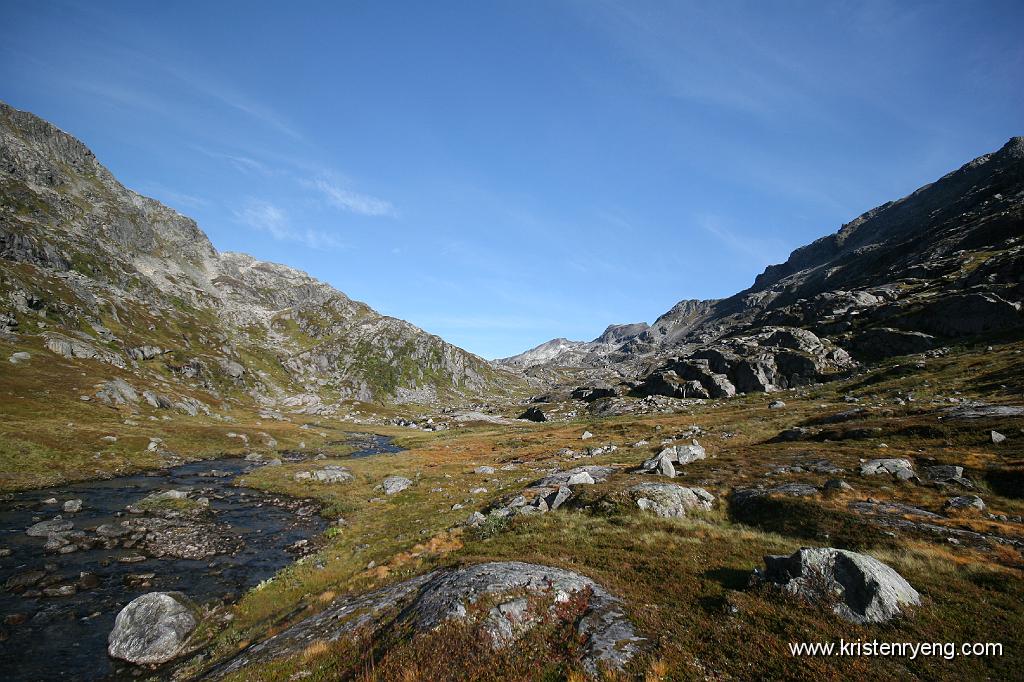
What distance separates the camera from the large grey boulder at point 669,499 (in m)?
26.4

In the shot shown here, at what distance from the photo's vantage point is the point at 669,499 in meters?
27.3

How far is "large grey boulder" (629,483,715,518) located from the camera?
86.7 ft

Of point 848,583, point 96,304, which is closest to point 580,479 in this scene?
point 848,583

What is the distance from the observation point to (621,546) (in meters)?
21.1

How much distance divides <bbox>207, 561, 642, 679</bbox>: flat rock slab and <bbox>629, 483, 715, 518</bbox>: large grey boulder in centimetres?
1226

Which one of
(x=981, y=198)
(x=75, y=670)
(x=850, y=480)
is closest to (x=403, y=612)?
(x=75, y=670)

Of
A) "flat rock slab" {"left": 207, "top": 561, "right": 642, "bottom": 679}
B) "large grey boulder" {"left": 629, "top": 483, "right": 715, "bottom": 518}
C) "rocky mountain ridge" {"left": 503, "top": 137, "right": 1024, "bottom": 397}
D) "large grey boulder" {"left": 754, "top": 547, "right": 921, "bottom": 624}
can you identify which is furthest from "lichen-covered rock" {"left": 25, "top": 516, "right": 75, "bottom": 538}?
"rocky mountain ridge" {"left": 503, "top": 137, "right": 1024, "bottom": 397}

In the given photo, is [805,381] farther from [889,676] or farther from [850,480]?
[889,676]

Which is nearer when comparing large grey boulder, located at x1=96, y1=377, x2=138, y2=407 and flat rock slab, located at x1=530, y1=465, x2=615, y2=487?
flat rock slab, located at x1=530, y1=465, x2=615, y2=487

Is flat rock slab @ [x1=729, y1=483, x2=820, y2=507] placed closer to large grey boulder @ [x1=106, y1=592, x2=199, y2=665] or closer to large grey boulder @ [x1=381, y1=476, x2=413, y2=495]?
large grey boulder @ [x1=106, y1=592, x2=199, y2=665]

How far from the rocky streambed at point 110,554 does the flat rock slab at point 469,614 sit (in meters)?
7.85

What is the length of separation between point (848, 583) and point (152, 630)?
28.4 meters

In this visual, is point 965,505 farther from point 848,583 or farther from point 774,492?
point 848,583

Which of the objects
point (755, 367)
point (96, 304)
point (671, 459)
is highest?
point (96, 304)
